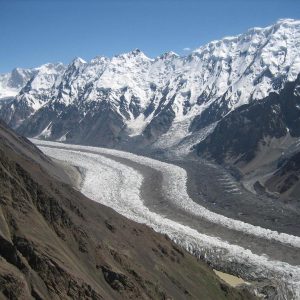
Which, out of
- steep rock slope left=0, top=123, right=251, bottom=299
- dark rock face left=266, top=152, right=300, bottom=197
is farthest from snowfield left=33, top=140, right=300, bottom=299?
dark rock face left=266, top=152, right=300, bottom=197

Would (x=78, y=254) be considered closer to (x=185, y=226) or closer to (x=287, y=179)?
(x=185, y=226)

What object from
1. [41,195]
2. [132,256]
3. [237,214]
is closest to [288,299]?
[132,256]

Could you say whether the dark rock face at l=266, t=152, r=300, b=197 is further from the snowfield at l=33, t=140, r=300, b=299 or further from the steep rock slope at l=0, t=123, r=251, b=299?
the steep rock slope at l=0, t=123, r=251, b=299

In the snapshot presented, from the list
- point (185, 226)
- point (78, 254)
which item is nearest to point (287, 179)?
point (185, 226)

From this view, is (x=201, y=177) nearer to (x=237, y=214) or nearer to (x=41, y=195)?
(x=237, y=214)

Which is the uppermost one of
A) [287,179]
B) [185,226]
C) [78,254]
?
[287,179]

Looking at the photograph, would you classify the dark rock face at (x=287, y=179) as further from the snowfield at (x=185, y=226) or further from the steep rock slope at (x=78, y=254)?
the steep rock slope at (x=78, y=254)
